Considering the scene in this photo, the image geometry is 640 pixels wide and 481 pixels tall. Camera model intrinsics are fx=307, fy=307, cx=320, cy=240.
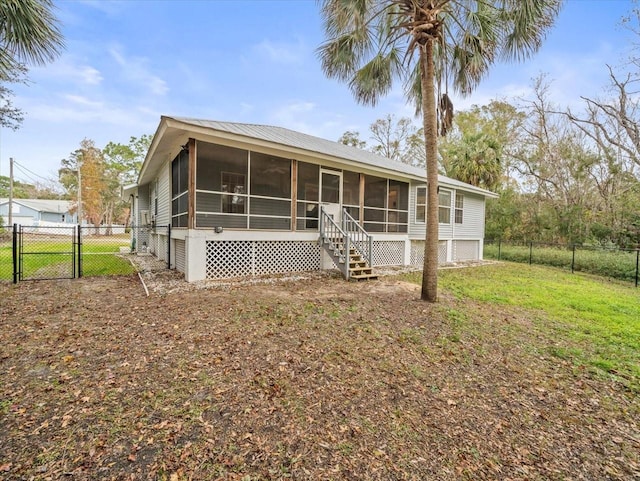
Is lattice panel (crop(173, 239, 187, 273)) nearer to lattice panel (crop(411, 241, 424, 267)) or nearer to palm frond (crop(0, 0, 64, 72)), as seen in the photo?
palm frond (crop(0, 0, 64, 72))

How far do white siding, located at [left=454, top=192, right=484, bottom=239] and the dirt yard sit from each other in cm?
1053

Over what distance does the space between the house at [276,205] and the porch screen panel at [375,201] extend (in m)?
0.04

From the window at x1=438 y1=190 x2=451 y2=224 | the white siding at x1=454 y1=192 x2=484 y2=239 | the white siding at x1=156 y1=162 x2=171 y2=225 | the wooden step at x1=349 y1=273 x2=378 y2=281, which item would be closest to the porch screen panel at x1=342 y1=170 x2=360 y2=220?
the wooden step at x1=349 y1=273 x2=378 y2=281

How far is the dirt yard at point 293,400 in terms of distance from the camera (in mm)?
2146

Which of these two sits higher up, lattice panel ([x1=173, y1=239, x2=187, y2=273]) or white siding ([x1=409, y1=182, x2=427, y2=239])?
white siding ([x1=409, y1=182, x2=427, y2=239])

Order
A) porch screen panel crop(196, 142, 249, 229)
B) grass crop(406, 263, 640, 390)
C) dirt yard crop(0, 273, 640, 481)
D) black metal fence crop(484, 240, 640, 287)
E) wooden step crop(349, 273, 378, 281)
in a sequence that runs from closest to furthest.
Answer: dirt yard crop(0, 273, 640, 481) → grass crop(406, 263, 640, 390) → wooden step crop(349, 273, 378, 281) → porch screen panel crop(196, 142, 249, 229) → black metal fence crop(484, 240, 640, 287)

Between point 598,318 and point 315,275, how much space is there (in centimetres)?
624

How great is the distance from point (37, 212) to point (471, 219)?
50.1m

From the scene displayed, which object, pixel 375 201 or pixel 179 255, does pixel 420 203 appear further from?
pixel 179 255

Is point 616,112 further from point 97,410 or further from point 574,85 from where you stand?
point 97,410

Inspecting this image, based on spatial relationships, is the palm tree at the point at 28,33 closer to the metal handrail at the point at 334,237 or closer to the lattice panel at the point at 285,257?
the lattice panel at the point at 285,257

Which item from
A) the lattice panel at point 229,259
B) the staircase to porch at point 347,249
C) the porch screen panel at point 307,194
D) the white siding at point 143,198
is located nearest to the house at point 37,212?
the white siding at point 143,198

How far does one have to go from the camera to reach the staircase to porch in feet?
28.1

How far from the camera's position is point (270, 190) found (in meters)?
10.7
